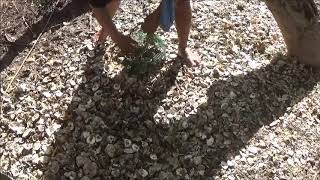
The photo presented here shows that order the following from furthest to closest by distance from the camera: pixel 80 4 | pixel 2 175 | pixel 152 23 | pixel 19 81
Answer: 1. pixel 80 4
2. pixel 19 81
3. pixel 152 23
4. pixel 2 175

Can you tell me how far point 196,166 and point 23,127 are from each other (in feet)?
3.35

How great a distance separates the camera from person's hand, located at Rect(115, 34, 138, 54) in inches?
108

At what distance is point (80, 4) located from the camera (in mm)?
3729

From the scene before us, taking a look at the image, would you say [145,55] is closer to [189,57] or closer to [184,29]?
[184,29]

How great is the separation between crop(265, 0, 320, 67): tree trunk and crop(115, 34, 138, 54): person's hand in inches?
30.9

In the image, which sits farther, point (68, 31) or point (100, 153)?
point (68, 31)

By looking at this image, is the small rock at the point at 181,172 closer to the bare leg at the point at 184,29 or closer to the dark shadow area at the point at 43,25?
the bare leg at the point at 184,29

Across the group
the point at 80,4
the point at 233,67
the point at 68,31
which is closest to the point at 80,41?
the point at 68,31

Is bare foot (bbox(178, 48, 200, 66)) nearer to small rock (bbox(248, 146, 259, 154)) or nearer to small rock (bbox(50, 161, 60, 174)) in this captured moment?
small rock (bbox(248, 146, 259, 154))

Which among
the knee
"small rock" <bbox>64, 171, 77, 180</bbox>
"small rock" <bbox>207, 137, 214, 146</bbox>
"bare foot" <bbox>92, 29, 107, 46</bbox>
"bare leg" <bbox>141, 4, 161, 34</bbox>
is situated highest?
the knee

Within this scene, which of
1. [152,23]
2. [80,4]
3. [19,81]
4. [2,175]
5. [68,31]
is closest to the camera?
[2,175]

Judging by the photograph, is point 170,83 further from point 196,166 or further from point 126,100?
point 196,166

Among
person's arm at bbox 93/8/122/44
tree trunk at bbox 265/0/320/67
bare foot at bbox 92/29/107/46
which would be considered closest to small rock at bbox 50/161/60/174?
person's arm at bbox 93/8/122/44

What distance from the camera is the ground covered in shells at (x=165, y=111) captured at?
2.85 meters
